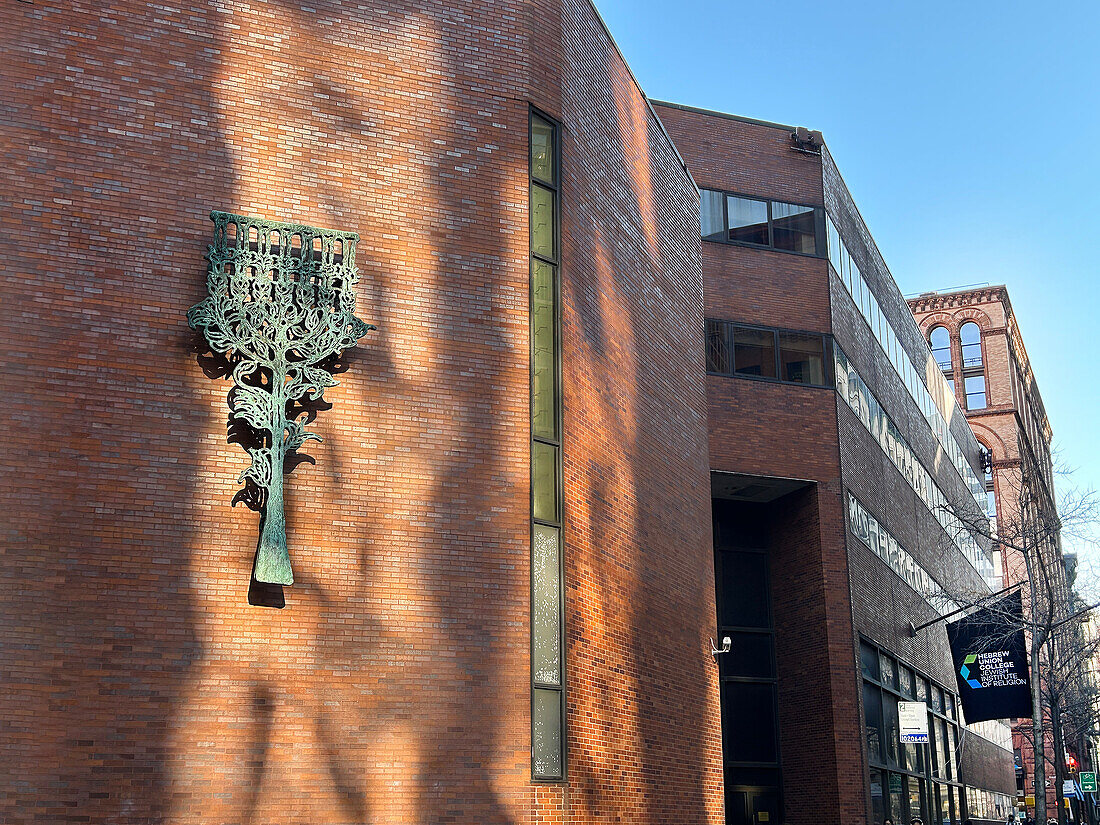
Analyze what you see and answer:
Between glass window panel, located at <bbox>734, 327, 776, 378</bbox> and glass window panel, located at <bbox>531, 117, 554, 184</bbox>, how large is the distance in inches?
593

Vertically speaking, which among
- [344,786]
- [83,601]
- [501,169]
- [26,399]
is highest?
[501,169]

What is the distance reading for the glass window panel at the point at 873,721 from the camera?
109 feet

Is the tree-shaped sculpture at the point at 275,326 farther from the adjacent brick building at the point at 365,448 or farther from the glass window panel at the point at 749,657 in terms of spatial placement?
the glass window panel at the point at 749,657

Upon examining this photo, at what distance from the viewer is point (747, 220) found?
114 ft

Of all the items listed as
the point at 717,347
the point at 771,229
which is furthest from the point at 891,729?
the point at 771,229

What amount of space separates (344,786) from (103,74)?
384 inches

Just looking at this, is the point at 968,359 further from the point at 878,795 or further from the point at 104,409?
the point at 104,409

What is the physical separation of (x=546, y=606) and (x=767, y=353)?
Answer: 18618mm

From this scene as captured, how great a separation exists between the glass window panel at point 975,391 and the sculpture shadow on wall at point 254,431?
83.2 m

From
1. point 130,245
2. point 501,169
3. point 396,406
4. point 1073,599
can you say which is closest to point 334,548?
point 396,406

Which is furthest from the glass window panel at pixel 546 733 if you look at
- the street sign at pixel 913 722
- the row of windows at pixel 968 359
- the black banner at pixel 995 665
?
the row of windows at pixel 968 359

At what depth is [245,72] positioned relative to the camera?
16.3 metres

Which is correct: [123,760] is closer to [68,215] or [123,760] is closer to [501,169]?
[68,215]

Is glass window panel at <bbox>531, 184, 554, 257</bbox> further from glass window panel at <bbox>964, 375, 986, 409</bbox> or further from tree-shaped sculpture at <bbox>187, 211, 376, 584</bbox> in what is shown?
glass window panel at <bbox>964, 375, 986, 409</bbox>
